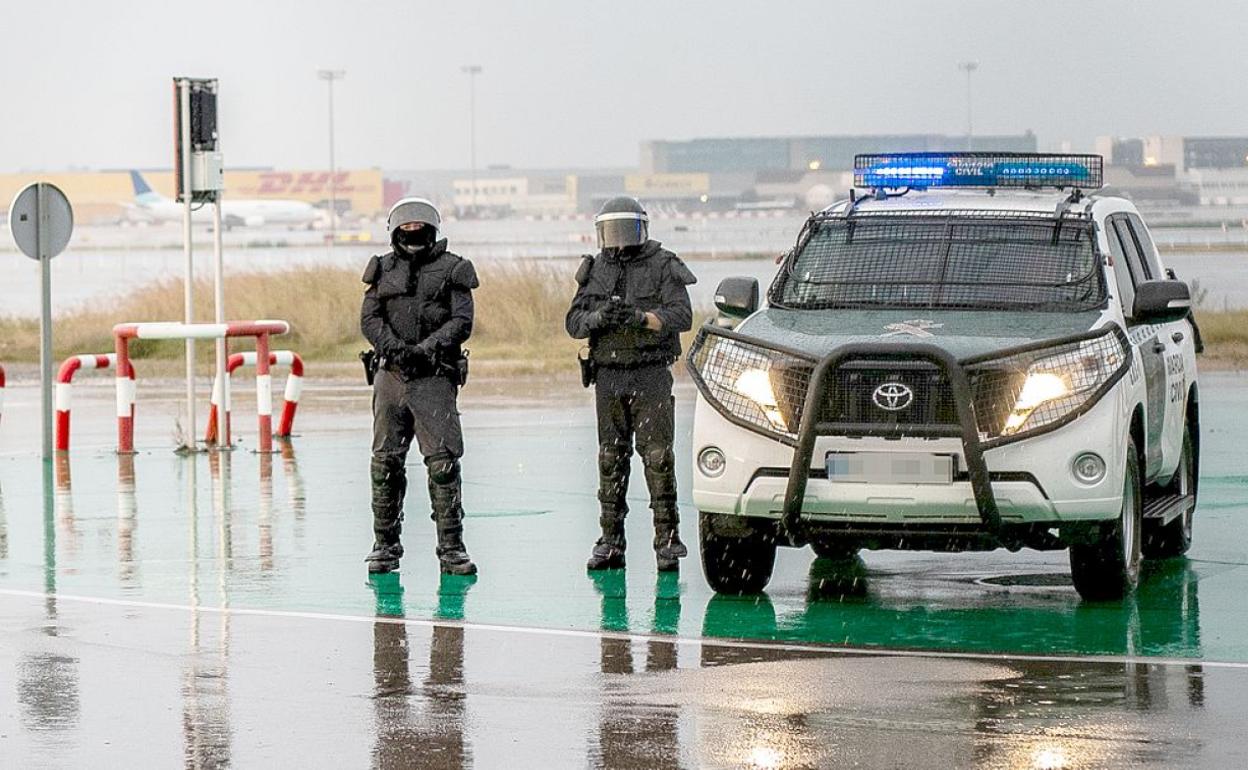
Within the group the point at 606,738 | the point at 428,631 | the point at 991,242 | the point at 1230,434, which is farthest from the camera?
the point at 1230,434

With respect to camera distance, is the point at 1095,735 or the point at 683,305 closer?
the point at 1095,735

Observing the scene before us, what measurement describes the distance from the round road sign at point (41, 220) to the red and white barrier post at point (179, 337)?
4.20 feet

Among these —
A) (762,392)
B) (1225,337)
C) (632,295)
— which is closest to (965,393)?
(762,392)

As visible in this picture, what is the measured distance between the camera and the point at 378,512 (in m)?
12.3

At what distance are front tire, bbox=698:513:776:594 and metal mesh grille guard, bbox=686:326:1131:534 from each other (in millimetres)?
634

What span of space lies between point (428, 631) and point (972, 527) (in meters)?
2.45

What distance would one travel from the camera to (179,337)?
62.4 ft

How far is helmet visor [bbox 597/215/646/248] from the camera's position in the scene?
12.0 meters

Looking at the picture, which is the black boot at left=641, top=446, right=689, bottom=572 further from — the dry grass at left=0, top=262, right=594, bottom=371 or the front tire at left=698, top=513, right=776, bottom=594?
the dry grass at left=0, top=262, right=594, bottom=371

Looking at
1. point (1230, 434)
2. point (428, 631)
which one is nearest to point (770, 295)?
point (428, 631)

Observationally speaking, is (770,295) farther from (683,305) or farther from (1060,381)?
(1060,381)

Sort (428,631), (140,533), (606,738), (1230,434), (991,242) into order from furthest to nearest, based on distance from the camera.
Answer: (1230,434) → (140,533) → (991,242) → (428,631) → (606,738)

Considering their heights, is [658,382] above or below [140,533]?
above

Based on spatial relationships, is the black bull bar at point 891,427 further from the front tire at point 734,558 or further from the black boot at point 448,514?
the black boot at point 448,514
